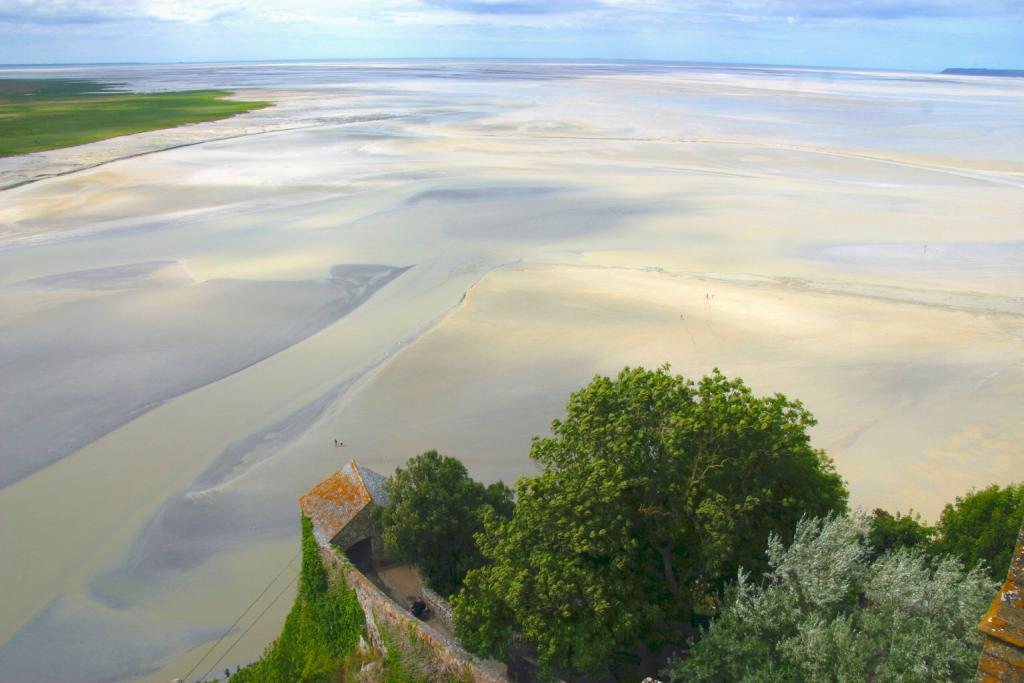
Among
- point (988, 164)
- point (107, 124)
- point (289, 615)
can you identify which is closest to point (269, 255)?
point (289, 615)

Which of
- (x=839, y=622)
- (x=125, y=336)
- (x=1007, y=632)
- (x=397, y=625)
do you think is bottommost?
(x=397, y=625)

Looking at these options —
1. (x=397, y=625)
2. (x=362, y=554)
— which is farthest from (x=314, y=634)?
(x=397, y=625)

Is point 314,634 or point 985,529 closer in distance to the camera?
point 985,529

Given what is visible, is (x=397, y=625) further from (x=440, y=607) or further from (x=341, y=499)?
(x=341, y=499)

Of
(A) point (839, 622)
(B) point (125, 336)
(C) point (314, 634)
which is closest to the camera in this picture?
(A) point (839, 622)

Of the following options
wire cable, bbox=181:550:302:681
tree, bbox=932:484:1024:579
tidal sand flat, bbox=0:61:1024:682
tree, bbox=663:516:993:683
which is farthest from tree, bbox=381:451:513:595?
tree, bbox=932:484:1024:579

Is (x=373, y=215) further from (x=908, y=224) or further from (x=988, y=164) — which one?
(x=988, y=164)

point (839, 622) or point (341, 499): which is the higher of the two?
point (839, 622)
